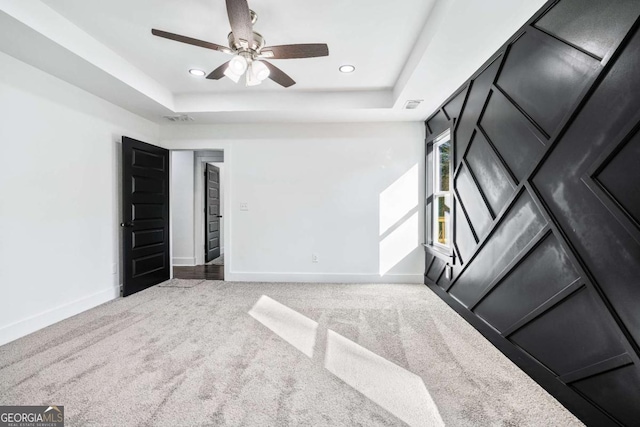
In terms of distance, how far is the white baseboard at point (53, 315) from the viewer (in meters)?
2.45

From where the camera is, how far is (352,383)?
189 centimetres

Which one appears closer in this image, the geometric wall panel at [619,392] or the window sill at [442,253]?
the geometric wall panel at [619,392]

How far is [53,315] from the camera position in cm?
284

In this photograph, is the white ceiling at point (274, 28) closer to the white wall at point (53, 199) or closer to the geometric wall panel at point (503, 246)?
the white wall at point (53, 199)

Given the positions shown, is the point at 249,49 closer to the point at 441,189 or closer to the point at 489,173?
the point at 489,173

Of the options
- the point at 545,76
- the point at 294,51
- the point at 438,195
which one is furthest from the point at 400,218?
Answer: the point at 294,51

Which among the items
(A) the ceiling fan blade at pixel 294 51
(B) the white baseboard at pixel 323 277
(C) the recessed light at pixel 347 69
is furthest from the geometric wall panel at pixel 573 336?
(C) the recessed light at pixel 347 69

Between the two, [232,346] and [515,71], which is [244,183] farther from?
[515,71]

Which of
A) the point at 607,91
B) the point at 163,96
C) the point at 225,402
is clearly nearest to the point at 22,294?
the point at 225,402

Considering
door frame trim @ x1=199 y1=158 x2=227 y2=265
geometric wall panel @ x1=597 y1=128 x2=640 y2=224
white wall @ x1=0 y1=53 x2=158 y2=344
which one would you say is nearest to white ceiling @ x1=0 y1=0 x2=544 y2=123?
white wall @ x1=0 y1=53 x2=158 y2=344

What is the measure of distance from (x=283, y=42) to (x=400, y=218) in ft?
9.41

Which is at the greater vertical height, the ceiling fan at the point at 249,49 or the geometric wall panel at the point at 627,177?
the ceiling fan at the point at 249,49

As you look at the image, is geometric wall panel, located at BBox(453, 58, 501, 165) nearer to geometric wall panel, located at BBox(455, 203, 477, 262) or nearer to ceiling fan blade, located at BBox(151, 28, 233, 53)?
geometric wall panel, located at BBox(455, 203, 477, 262)

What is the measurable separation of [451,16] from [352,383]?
2599 mm
